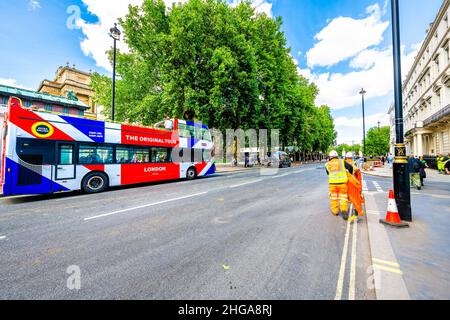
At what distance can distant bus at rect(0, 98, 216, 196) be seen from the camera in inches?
285

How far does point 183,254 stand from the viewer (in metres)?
3.15

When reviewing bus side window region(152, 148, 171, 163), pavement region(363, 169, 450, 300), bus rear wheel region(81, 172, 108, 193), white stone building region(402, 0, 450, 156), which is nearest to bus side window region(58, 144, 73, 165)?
bus rear wheel region(81, 172, 108, 193)

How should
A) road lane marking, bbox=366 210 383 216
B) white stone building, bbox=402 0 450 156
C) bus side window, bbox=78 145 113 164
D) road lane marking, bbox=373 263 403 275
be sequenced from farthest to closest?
white stone building, bbox=402 0 450 156
bus side window, bbox=78 145 113 164
road lane marking, bbox=366 210 383 216
road lane marking, bbox=373 263 403 275

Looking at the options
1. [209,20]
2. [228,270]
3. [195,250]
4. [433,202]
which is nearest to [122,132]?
[195,250]

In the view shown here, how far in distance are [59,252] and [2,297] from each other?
114 centimetres

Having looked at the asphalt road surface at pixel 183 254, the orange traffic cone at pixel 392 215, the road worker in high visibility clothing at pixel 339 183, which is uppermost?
the road worker in high visibility clothing at pixel 339 183

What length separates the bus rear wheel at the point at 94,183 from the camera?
894 centimetres

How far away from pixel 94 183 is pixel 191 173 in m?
6.37

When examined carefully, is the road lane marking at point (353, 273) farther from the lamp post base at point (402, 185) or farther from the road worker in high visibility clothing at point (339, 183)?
the lamp post base at point (402, 185)

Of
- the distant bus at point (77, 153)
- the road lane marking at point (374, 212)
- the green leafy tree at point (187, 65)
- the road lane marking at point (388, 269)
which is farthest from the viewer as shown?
the green leafy tree at point (187, 65)

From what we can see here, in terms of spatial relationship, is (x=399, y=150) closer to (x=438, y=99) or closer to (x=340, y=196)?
(x=340, y=196)

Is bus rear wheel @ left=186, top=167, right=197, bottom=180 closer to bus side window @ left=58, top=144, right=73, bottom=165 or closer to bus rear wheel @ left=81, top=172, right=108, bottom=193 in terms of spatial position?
bus rear wheel @ left=81, top=172, right=108, bottom=193

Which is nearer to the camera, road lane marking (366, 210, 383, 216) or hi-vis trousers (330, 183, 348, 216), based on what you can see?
hi-vis trousers (330, 183, 348, 216)

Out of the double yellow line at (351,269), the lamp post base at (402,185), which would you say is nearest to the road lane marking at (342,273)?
the double yellow line at (351,269)
